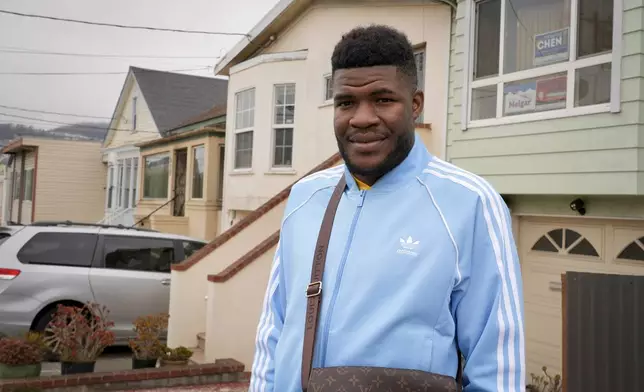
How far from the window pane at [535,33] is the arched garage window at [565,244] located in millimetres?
1951

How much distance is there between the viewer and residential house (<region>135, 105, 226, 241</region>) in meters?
18.7

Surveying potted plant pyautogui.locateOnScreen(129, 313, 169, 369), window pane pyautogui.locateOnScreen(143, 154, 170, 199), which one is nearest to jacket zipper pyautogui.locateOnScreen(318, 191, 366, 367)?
potted plant pyautogui.locateOnScreen(129, 313, 169, 369)

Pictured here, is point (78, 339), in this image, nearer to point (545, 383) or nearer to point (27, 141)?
point (545, 383)

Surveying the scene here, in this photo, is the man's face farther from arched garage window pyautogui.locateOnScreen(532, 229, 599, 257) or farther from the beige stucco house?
arched garage window pyautogui.locateOnScreen(532, 229, 599, 257)

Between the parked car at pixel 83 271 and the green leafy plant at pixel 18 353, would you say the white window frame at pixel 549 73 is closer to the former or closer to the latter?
the parked car at pixel 83 271

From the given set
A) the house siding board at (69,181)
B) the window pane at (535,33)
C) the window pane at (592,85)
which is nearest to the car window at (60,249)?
the window pane at (535,33)

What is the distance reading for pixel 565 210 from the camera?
7301mm

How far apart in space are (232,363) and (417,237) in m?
6.53

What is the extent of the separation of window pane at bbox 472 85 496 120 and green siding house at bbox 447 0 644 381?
0.01 meters

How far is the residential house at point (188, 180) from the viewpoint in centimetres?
1867

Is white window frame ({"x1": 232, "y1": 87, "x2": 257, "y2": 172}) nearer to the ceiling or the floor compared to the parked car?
nearer to the ceiling

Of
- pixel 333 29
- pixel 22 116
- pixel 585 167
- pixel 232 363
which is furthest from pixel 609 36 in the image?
pixel 22 116

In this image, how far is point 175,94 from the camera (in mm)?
27547

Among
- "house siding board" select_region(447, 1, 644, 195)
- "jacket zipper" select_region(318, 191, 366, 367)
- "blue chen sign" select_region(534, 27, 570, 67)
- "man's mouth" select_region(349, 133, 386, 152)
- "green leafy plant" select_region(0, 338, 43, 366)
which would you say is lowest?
"green leafy plant" select_region(0, 338, 43, 366)
